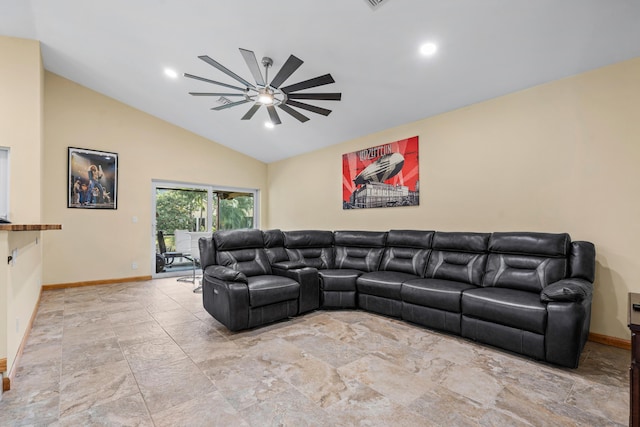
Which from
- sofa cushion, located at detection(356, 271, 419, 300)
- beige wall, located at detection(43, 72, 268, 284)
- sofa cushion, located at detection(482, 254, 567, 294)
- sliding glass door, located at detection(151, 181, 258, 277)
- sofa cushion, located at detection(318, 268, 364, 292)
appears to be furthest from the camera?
sliding glass door, located at detection(151, 181, 258, 277)

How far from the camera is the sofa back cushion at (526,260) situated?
2957 mm

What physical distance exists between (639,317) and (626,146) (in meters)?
2.54

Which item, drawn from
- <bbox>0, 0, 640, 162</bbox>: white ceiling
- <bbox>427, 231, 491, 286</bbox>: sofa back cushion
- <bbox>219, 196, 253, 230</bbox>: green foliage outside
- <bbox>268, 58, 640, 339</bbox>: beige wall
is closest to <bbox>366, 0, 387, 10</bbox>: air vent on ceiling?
<bbox>0, 0, 640, 162</bbox>: white ceiling

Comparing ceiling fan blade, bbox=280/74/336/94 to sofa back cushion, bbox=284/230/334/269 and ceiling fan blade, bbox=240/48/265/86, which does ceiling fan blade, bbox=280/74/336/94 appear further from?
sofa back cushion, bbox=284/230/334/269

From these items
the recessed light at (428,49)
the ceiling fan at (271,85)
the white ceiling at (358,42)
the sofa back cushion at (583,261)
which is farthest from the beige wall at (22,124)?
the sofa back cushion at (583,261)

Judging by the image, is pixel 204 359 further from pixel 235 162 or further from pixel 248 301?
pixel 235 162

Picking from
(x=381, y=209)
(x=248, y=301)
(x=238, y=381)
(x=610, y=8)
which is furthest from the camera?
(x=381, y=209)

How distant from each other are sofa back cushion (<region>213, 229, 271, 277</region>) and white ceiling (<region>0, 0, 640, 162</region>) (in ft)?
7.29

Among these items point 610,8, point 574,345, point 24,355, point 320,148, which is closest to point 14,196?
point 24,355

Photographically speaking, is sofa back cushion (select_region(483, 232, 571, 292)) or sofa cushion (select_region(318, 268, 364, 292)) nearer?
sofa back cushion (select_region(483, 232, 571, 292))

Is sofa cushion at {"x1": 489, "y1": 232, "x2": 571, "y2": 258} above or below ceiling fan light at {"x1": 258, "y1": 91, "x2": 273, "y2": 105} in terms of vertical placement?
below

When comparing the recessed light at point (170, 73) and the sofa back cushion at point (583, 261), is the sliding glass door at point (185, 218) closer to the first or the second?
the recessed light at point (170, 73)

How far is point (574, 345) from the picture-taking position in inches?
91.8

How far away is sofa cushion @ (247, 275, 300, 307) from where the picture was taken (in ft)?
10.5
